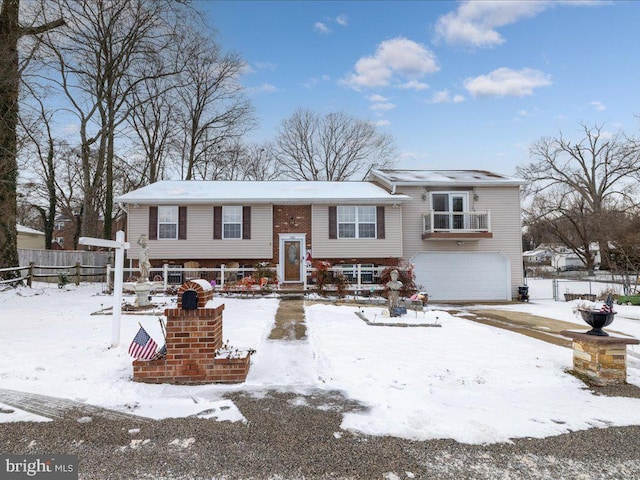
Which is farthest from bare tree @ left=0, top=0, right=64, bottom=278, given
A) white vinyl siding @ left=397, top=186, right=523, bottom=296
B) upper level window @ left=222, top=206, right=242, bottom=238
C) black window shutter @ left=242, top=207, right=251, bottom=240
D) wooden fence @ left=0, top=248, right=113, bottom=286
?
white vinyl siding @ left=397, top=186, right=523, bottom=296

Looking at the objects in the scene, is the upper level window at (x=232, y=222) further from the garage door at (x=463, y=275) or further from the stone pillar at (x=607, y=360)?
the stone pillar at (x=607, y=360)

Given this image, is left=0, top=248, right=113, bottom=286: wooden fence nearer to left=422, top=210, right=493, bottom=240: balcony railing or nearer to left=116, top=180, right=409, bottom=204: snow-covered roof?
left=116, top=180, right=409, bottom=204: snow-covered roof

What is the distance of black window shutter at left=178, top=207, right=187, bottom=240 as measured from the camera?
15523 millimetres

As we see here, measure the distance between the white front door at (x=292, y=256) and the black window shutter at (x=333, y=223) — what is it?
1.20 m

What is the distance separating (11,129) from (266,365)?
15.2 metres

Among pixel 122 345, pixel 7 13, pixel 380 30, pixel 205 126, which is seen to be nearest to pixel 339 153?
pixel 205 126

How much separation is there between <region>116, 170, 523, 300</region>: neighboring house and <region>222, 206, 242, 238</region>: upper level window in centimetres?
4

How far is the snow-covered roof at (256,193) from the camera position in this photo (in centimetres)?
1534

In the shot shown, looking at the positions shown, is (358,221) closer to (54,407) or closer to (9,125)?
(54,407)

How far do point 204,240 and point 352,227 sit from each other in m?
6.38

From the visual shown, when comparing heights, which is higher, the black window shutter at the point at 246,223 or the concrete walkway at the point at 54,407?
the black window shutter at the point at 246,223

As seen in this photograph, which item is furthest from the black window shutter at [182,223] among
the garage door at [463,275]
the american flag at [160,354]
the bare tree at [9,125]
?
the american flag at [160,354]

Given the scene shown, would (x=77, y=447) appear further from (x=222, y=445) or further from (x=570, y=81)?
(x=570, y=81)

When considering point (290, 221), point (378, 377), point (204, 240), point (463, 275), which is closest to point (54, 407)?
point (378, 377)
